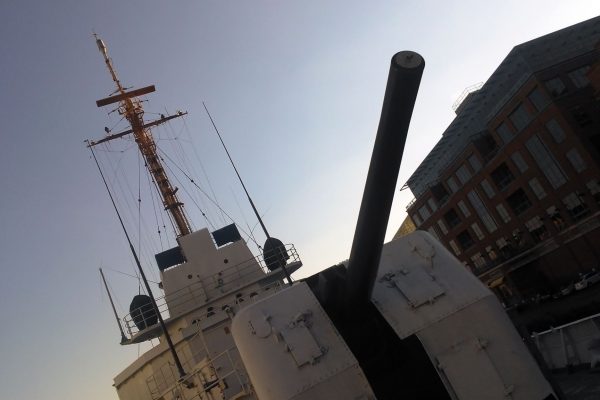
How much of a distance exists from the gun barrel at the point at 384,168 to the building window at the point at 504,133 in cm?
3375

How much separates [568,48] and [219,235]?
104 feet

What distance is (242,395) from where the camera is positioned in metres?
7.30

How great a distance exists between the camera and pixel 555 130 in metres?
31.4

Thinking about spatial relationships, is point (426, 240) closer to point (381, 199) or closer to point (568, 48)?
point (381, 199)

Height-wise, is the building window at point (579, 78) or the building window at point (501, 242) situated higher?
the building window at point (579, 78)

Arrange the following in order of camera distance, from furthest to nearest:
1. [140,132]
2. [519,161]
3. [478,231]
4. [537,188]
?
A: 1. [478,231]
2. [519,161]
3. [537,188]
4. [140,132]

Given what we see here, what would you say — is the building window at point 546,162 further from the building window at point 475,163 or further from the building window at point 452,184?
the building window at point 452,184

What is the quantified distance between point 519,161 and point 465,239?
1073cm

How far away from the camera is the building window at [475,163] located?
39266mm

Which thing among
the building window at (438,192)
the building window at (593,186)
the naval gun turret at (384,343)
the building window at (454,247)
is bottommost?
the naval gun turret at (384,343)

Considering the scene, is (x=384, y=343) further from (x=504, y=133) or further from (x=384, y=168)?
(x=504, y=133)

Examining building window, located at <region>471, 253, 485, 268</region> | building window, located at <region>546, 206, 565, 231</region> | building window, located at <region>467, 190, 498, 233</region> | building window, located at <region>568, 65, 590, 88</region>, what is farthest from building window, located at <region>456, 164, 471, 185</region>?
building window, located at <region>568, 65, 590, 88</region>

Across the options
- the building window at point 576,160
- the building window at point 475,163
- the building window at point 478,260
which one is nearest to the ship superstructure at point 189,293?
the building window at point 576,160

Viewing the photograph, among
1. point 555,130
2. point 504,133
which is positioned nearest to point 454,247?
point 504,133
